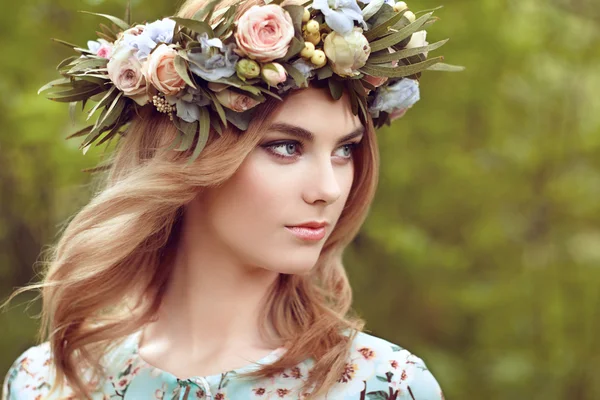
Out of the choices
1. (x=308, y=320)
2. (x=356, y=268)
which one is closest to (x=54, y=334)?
(x=308, y=320)

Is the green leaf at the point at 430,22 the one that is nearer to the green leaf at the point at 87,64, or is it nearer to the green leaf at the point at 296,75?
the green leaf at the point at 296,75

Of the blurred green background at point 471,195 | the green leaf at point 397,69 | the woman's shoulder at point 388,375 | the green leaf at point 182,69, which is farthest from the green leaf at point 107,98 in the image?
the blurred green background at point 471,195

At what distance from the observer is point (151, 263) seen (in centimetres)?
239

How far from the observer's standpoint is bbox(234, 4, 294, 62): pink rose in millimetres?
1957

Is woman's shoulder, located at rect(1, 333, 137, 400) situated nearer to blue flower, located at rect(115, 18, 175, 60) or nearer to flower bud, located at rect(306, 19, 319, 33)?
blue flower, located at rect(115, 18, 175, 60)

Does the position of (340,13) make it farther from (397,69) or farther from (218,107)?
(218,107)

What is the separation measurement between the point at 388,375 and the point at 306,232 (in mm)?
413

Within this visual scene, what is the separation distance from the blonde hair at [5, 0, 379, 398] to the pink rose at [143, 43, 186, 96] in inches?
5.0

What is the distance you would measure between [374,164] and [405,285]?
2.09m

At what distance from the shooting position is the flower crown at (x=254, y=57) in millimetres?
1976

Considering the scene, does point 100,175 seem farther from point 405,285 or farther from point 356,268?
point 405,285

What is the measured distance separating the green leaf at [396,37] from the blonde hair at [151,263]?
21 cm

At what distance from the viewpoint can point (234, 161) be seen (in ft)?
6.59

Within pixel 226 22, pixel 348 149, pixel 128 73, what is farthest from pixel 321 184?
pixel 128 73
